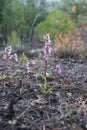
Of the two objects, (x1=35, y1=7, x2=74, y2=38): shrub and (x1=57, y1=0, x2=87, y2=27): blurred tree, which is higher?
(x1=57, y1=0, x2=87, y2=27): blurred tree

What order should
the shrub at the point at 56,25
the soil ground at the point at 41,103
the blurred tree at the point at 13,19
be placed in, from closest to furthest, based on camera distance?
the soil ground at the point at 41,103, the shrub at the point at 56,25, the blurred tree at the point at 13,19

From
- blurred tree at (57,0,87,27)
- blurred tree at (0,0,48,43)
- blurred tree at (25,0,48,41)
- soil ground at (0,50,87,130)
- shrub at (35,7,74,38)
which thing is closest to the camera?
soil ground at (0,50,87,130)

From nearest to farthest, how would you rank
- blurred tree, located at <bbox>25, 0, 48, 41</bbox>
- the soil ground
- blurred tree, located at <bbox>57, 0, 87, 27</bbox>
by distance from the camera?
the soil ground → blurred tree, located at <bbox>25, 0, 48, 41</bbox> → blurred tree, located at <bbox>57, 0, 87, 27</bbox>

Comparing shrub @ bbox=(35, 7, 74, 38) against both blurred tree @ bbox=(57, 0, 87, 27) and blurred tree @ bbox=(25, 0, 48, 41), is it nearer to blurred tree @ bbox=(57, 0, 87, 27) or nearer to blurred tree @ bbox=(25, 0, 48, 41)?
blurred tree @ bbox=(25, 0, 48, 41)

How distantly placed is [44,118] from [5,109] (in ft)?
1.20

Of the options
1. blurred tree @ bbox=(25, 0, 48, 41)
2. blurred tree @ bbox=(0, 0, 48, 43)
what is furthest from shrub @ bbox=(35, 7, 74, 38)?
blurred tree @ bbox=(25, 0, 48, 41)

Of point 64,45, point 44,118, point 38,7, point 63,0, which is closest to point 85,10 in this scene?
Answer: point 63,0

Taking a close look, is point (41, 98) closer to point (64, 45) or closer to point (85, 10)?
point (64, 45)

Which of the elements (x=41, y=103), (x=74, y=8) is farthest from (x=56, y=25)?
(x=41, y=103)

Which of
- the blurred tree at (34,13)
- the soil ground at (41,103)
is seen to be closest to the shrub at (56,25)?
the blurred tree at (34,13)

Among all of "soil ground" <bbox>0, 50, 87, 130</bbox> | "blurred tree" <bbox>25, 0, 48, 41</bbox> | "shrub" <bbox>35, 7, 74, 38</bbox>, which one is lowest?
"soil ground" <bbox>0, 50, 87, 130</bbox>

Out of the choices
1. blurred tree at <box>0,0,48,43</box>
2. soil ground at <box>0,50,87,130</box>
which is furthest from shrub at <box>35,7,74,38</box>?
soil ground at <box>0,50,87,130</box>

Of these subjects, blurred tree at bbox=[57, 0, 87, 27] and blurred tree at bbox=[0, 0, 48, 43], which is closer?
blurred tree at bbox=[0, 0, 48, 43]

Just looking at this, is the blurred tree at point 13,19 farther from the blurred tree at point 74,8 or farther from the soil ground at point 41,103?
the soil ground at point 41,103
